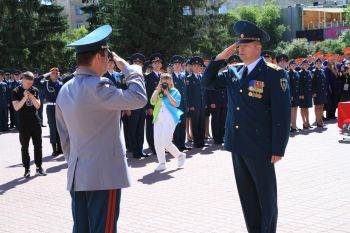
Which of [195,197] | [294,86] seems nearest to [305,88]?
[294,86]

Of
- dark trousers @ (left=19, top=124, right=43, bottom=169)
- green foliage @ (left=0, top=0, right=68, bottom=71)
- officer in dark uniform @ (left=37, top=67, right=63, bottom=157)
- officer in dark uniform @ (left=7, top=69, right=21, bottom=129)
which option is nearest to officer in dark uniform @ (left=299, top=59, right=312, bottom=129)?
officer in dark uniform @ (left=37, top=67, right=63, bottom=157)

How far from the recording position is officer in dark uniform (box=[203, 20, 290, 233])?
4.40m

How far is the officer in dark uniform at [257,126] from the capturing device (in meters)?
4.40

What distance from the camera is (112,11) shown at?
37969mm

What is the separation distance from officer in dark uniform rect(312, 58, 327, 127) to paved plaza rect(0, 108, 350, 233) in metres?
4.10

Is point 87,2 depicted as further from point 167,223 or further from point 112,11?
point 167,223

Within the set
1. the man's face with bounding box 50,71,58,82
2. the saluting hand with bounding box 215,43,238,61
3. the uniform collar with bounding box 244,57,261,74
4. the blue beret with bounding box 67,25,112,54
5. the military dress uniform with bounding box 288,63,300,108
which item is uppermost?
the blue beret with bounding box 67,25,112,54

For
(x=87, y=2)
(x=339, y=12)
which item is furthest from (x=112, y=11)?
(x=339, y=12)

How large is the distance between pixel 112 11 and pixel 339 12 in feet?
164

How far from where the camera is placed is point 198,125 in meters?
12.3

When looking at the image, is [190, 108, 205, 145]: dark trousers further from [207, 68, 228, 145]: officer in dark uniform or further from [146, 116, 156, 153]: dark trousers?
[146, 116, 156, 153]: dark trousers

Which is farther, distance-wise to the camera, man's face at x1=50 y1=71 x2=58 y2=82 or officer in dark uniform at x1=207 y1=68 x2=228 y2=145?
officer in dark uniform at x1=207 y1=68 x2=228 y2=145

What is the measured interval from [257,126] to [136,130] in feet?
22.6

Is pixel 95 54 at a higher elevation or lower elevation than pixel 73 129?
higher
